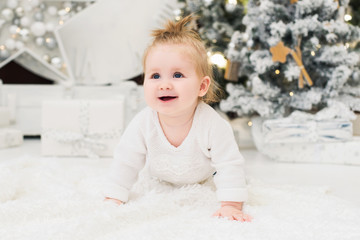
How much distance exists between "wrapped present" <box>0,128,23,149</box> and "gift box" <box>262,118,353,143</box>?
4.24ft

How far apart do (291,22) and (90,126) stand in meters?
1.02

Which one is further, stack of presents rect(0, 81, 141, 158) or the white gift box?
stack of presents rect(0, 81, 141, 158)

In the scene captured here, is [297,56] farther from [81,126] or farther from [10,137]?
[10,137]

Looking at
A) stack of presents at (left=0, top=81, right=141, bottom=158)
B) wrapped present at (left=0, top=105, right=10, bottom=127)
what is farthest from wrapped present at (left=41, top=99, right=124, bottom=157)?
wrapped present at (left=0, top=105, right=10, bottom=127)

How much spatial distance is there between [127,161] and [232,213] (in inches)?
11.6

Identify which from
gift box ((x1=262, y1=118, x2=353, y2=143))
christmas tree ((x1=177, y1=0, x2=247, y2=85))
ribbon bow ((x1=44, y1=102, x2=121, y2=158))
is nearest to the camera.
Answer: gift box ((x1=262, y1=118, x2=353, y2=143))

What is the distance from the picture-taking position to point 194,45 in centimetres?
84

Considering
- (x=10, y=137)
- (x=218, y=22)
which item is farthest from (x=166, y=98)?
(x=10, y=137)

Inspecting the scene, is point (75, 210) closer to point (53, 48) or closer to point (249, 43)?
point (249, 43)

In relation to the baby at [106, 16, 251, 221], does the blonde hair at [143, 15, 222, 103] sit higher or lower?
higher

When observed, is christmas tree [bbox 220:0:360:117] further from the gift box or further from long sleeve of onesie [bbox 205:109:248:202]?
long sleeve of onesie [bbox 205:109:248:202]

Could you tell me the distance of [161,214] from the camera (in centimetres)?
80

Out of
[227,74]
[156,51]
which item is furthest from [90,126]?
[156,51]

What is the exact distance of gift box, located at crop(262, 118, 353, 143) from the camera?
4.97 ft
